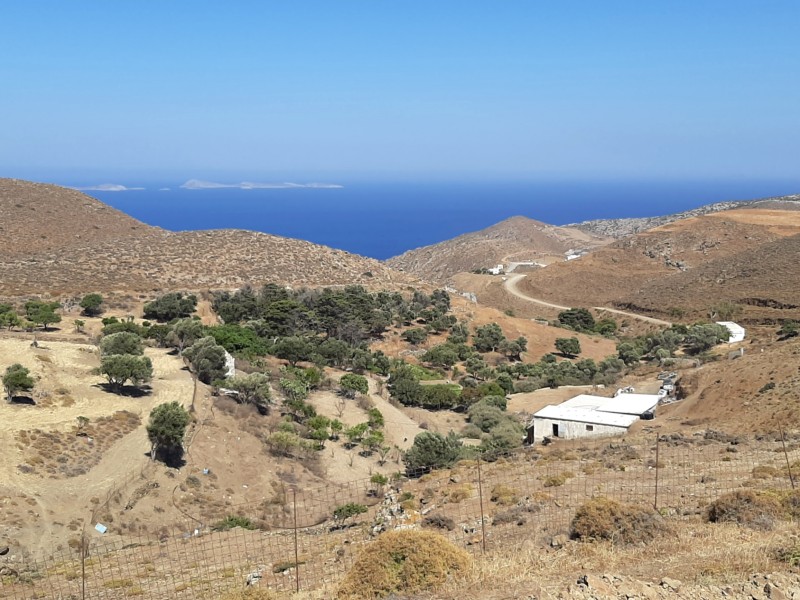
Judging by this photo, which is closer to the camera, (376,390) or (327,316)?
(376,390)

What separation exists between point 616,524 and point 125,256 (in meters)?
51.3

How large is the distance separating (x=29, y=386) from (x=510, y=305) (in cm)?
5442

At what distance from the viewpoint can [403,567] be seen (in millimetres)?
8406

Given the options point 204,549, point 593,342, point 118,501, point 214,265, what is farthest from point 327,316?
point 204,549

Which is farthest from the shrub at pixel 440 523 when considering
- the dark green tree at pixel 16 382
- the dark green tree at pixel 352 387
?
the dark green tree at pixel 352 387

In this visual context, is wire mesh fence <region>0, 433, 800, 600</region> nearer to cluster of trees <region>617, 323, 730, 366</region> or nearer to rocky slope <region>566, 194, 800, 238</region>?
cluster of trees <region>617, 323, 730, 366</region>

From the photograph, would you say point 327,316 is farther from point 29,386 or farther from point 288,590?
point 288,590

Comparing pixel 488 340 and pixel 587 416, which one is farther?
pixel 488 340

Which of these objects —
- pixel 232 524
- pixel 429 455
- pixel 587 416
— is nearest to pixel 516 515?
pixel 232 524

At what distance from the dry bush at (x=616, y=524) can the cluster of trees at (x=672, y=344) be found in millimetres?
34140

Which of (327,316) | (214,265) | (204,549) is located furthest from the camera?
(214,265)

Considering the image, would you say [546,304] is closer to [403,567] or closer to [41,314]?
[41,314]

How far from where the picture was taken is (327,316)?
148 ft

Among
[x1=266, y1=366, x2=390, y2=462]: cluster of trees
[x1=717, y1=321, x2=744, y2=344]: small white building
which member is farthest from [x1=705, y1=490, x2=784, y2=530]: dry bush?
[x1=717, y1=321, x2=744, y2=344]: small white building
